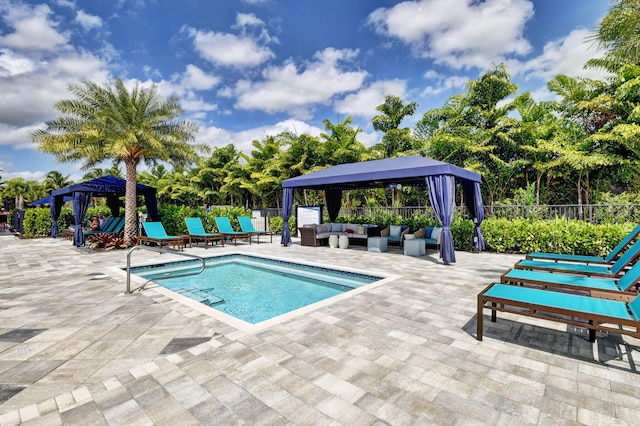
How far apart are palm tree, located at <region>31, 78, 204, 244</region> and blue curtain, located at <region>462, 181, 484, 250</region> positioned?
11.5 m

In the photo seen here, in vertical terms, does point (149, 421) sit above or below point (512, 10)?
below

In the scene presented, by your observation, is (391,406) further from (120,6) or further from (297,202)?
(297,202)

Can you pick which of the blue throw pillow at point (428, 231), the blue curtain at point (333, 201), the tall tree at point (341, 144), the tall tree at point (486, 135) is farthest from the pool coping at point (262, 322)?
the tall tree at point (341, 144)

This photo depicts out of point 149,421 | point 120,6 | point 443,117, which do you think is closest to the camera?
point 149,421

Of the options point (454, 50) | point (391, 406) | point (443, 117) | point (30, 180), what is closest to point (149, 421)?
point (391, 406)

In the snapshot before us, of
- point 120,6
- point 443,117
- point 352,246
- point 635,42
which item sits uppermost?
point 120,6

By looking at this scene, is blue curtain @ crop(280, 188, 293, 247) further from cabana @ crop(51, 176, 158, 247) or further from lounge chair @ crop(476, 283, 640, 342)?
lounge chair @ crop(476, 283, 640, 342)

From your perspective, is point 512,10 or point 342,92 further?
point 342,92

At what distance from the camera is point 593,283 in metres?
3.90

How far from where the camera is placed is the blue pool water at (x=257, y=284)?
17.2 ft

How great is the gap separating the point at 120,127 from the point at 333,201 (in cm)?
933

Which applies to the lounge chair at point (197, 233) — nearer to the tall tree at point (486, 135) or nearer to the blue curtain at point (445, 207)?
the blue curtain at point (445, 207)

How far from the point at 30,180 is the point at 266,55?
148ft

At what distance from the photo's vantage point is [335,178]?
10.4m
